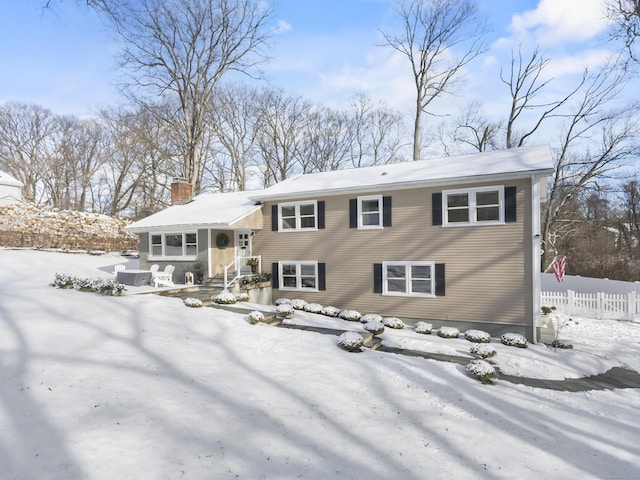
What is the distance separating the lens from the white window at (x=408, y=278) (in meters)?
13.2

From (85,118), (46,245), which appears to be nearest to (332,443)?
(46,245)

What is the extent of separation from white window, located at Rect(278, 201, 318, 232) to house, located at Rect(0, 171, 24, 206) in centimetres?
2875

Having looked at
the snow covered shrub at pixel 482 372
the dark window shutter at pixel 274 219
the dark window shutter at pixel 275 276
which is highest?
the dark window shutter at pixel 274 219

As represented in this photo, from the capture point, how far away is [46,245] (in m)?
22.2

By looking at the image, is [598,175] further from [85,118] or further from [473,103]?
[85,118]

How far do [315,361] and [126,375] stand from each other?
12.6ft

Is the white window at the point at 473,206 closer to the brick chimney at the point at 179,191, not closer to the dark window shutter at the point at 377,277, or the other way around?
the dark window shutter at the point at 377,277

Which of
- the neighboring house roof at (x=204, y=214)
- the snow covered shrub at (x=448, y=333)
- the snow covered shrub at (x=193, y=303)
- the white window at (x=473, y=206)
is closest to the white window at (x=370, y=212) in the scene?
the white window at (x=473, y=206)

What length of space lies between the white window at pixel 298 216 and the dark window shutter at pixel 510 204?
7.29 m

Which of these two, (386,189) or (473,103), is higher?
(473,103)

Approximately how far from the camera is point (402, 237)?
13.5 m

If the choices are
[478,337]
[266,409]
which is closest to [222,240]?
[478,337]

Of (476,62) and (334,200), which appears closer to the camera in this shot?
(334,200)

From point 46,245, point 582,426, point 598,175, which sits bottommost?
point 582,426
